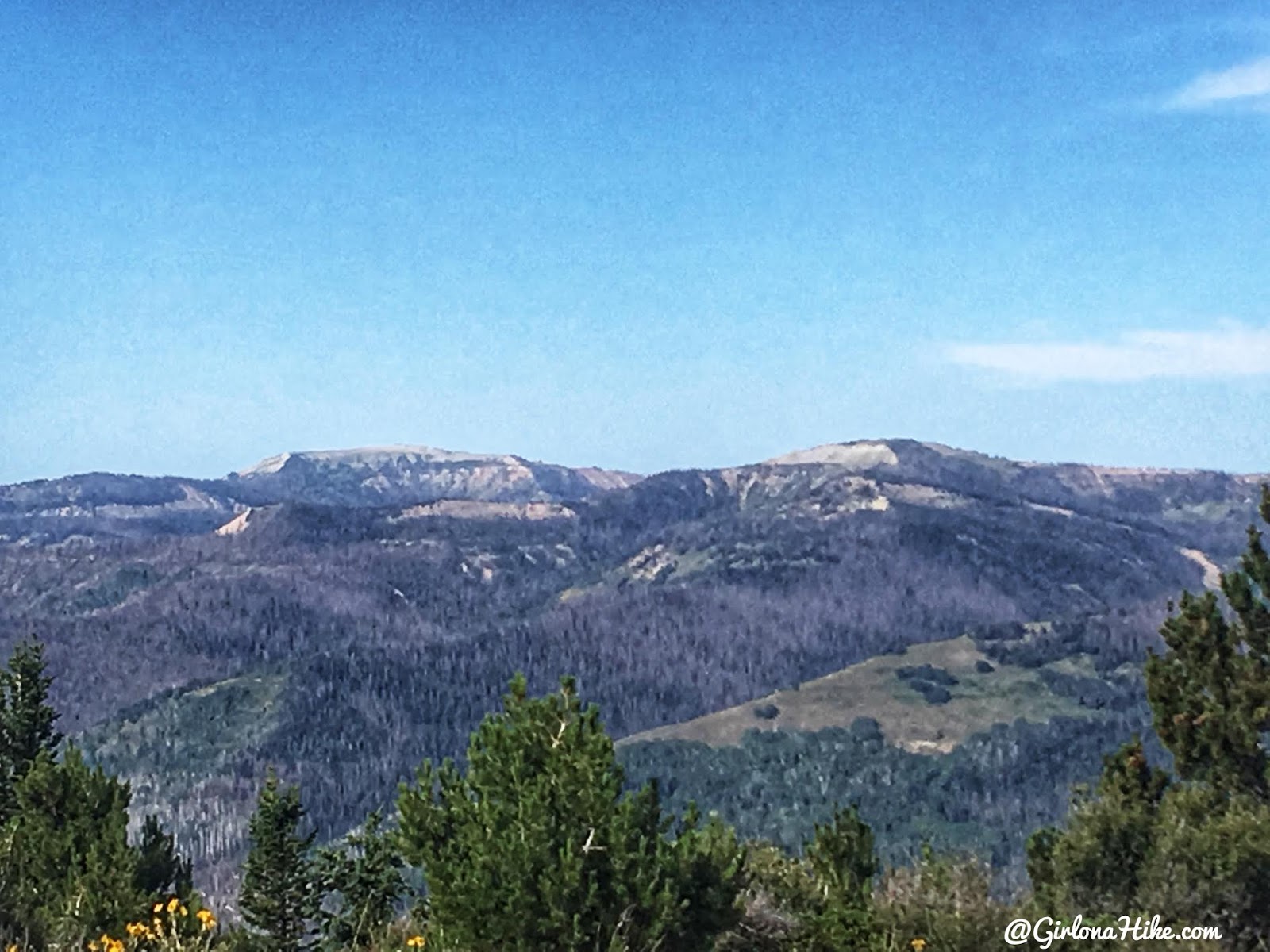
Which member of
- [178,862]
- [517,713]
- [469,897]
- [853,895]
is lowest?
[178,862]

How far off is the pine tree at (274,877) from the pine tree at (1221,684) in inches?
743

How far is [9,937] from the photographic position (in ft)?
49.0

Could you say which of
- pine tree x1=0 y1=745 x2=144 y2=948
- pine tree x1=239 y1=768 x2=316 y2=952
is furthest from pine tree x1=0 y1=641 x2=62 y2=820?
pine tree x1=239 y1=768 x2=316 y2=952

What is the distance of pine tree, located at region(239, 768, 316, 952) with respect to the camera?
933 inches

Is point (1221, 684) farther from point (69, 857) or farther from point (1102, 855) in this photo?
point (69, 857)

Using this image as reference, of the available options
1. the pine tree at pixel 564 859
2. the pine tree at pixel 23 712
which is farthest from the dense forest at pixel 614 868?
the pine tree at pixel 23 712

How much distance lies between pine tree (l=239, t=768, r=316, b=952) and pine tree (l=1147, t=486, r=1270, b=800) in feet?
61.9

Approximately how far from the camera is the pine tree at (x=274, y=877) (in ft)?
77.7

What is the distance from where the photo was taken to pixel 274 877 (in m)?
24.0

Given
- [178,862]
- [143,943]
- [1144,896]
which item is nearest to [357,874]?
[178,862]

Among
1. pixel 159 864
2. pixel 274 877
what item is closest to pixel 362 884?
pixel 274 877

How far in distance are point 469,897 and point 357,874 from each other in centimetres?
998

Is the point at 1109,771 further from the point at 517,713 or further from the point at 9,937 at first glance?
the point at 9,937

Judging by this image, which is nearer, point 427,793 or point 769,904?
point 427,793
